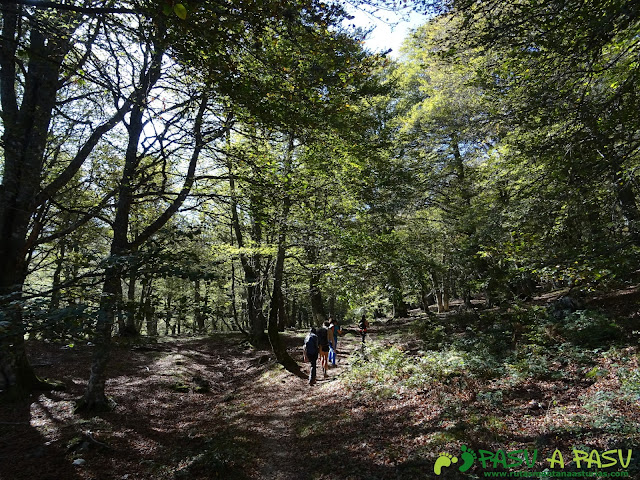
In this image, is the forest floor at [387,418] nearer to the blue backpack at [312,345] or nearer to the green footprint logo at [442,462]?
the green footprint logo at [442,462]

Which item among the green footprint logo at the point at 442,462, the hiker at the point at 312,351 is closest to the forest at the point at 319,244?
the green footprint logo at the point at 442,462

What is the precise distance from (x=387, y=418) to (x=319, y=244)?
6.03m

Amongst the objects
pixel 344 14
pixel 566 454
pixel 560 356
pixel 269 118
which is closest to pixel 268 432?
pixel 566 454

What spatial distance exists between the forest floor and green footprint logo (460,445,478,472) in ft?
0.08

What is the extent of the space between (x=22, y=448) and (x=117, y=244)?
456 cm

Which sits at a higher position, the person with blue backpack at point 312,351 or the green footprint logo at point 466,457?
the person with blue backpack at point 312,351

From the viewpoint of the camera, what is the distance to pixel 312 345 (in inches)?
433

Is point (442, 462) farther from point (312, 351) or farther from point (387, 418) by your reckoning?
point (312, 351)

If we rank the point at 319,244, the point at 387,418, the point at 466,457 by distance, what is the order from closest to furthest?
the point at 466,457, the point at 387,418, the point at 319,244

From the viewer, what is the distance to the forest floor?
5.10 m

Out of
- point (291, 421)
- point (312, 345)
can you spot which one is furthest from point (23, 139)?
point (312, 345)

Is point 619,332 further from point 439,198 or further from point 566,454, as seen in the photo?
point 439,198

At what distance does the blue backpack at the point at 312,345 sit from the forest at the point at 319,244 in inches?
46.4

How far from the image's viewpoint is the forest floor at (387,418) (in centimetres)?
510
